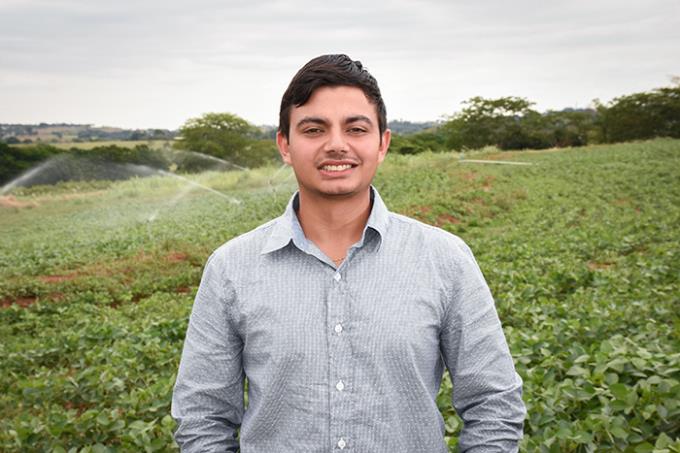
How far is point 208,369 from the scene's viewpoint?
1.74m

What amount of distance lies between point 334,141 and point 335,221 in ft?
0.77

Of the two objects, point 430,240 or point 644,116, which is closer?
point 430,240

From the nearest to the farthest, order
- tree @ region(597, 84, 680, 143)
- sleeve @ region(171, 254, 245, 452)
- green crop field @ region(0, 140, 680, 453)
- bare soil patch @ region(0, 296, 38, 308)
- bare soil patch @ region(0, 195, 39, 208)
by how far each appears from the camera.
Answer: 1. sleeve @ region(171, 254, 245, 452)
2. green crop field @ region(0, 140, 680, 453)
3. bare soil patch @ region(0, 296, 38, 308)
4. bare soil patch @ region(0, 195, 39, 208)
5. tree @ region(597, 84, 680, 143)

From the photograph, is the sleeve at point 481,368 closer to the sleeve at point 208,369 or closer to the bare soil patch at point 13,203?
the sleeve at point 208,369

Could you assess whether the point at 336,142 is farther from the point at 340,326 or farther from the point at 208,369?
the point at 208,369

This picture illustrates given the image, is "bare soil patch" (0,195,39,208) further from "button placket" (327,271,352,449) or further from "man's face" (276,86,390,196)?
"button placket" (327,271,352,449)

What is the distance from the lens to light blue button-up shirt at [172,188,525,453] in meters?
1.65

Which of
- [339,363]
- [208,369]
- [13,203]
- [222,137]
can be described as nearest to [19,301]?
[208,369]

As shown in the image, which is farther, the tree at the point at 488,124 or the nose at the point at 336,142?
the tree at the point at 488,124

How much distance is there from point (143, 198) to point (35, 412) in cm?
2266

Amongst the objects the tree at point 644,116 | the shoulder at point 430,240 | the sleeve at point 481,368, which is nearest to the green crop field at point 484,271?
the sleeve at point 481,368

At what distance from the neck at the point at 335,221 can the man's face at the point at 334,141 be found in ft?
0.15

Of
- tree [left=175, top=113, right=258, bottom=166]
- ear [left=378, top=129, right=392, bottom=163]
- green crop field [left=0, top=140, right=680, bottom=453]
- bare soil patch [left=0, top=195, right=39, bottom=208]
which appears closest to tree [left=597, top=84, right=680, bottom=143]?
green crop field [left=0, top=140, right=680, bottom=453]

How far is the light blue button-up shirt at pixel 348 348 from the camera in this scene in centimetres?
165
